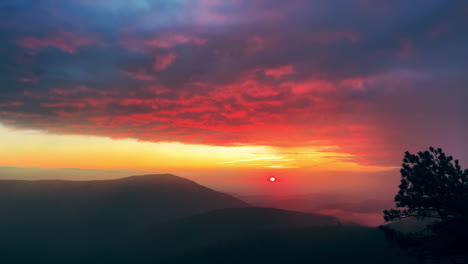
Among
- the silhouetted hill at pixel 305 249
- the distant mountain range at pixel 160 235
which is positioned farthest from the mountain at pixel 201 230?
the silhouetted hill at pixel 305 249

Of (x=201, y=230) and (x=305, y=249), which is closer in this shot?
(x=305, y=249)

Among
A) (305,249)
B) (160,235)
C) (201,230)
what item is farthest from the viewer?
(160,235)

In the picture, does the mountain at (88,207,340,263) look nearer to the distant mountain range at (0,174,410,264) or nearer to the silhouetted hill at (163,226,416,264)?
the distant mountain range at (0,174,410,264)

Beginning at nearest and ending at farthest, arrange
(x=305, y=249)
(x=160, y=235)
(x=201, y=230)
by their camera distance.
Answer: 1. (x=305, y=249)
2. (x=201, y=230)
3. (x=160, y=235)

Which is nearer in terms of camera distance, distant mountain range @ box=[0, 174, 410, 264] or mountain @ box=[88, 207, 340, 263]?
distant mountain range @ box=[0, 174, 410, 264]

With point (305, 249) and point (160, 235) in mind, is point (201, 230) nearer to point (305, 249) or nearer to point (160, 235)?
point (160, 235)

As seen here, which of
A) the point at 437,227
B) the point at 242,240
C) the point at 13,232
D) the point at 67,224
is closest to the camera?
the point at 437,227

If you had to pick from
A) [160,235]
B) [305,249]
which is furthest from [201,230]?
[305,249]

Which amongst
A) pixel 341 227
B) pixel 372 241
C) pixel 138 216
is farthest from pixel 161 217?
pixel 372 241

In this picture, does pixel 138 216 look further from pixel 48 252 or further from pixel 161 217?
pixel 48 252

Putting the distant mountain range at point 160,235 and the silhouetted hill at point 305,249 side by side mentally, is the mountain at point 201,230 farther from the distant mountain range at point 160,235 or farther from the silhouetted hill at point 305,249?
the silhouetted hill at point 305,249

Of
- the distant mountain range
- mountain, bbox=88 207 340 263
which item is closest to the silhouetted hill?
the distant mountain range
